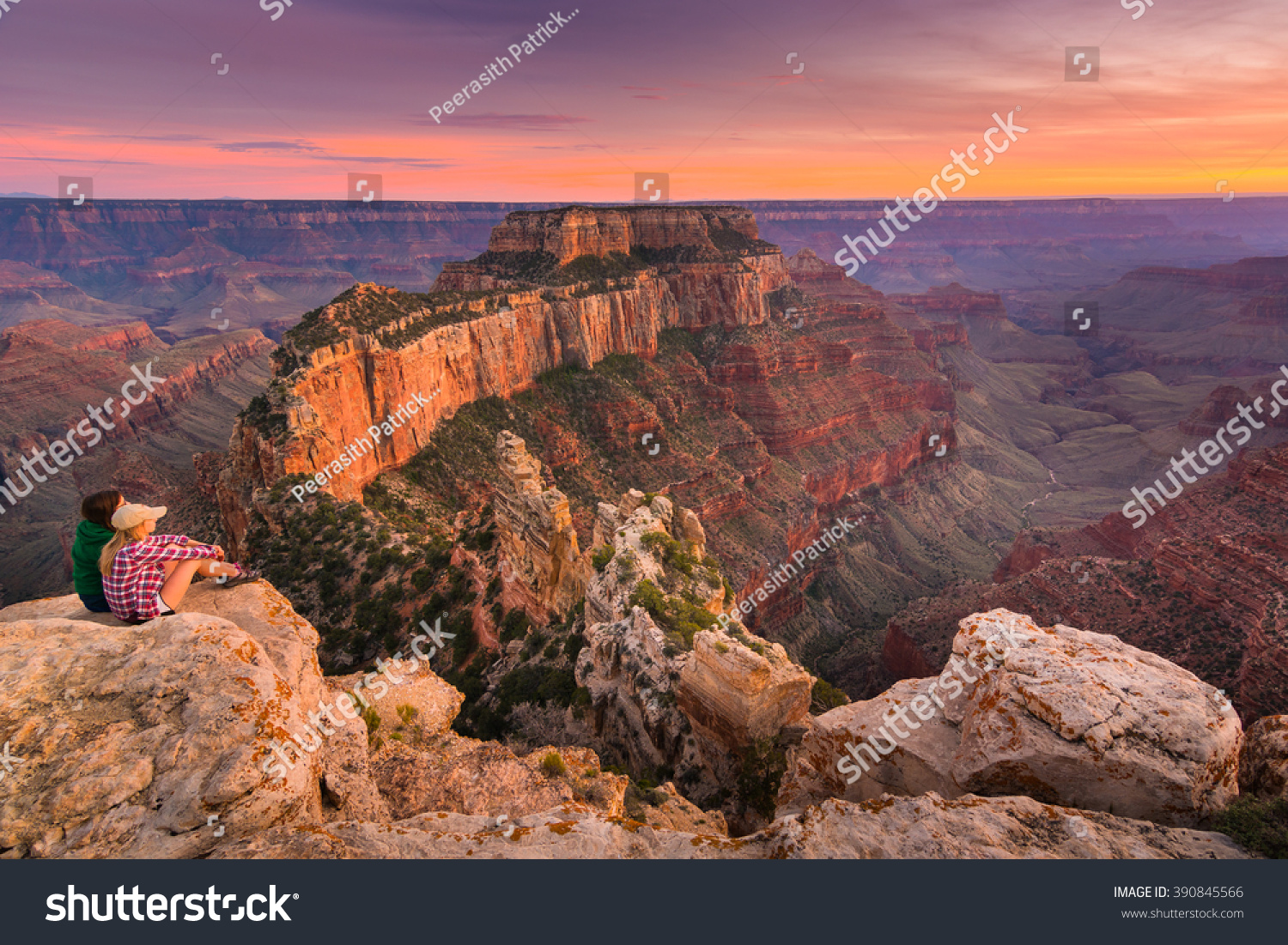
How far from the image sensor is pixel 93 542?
10008mm

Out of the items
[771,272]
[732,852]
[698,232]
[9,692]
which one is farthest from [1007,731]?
[771,272]

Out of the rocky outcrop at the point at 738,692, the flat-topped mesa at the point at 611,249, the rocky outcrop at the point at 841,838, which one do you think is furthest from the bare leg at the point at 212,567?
the flat-topped mesa at the point at 611,249

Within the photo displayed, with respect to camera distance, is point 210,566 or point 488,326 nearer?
point 210,566

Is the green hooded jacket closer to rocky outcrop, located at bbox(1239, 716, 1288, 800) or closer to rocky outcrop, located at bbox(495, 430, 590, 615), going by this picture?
rocky outcrop, located at bbox(1239, 716, 1288, 800)

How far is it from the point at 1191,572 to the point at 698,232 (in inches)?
3460

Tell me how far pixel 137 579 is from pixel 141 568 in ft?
0.57

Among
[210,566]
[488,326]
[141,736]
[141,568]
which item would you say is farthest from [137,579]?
[488,326]

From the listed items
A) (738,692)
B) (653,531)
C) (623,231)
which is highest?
(623,231)

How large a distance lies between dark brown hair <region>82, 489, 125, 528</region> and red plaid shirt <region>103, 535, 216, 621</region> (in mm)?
546

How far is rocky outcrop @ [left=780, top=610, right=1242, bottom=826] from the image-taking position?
34.2 feet

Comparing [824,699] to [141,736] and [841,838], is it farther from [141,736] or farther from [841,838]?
[141,736]

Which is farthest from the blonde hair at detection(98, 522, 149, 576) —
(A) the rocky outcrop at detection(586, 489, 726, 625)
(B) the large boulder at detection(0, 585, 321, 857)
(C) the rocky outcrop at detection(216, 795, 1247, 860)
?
(A) the rocky outcrop at detection(586, 489, 726, 625)

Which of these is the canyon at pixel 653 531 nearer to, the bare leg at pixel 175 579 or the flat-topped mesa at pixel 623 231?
the flat-topped mesa at pixel 623 231
